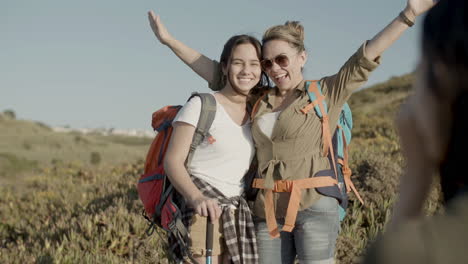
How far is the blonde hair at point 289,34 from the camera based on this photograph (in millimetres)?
3236

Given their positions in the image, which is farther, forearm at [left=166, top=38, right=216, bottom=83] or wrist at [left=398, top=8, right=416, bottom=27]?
forearm at [left=166, top=38, right=216, bottom=83]

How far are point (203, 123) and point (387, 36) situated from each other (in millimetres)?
1150

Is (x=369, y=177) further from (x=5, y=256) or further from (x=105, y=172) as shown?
(x=105, y=172)

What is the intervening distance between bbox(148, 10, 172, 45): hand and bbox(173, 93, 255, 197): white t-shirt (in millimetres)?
839

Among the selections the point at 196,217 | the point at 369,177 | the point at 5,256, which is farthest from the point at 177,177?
the point at 5,256

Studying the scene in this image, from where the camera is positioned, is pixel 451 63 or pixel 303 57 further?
pixel 303 57

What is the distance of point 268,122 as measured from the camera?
3.15 metres

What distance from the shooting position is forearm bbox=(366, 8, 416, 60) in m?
2.84

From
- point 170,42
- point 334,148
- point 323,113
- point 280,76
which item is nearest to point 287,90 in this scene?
point 280,76

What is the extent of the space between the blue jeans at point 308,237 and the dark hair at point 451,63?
214 centimetres

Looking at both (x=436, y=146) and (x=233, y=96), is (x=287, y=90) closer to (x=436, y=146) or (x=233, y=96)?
(x=233, y=96)

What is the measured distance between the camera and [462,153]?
32.7 inches

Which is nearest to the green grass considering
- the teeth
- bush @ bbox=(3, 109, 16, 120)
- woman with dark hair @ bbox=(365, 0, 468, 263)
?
bush @ bbox=(3, 109, 16, 120)

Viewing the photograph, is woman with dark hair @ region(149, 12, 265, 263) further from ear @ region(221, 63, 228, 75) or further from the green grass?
the green grass
